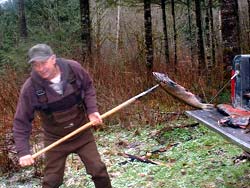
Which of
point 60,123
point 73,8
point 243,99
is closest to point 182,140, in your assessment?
point 243,99

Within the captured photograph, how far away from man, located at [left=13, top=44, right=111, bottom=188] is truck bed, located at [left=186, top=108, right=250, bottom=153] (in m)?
0.99

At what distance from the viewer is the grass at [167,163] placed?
5363mm

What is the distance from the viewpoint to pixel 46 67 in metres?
4.30

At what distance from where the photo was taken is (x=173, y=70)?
9.61 metres

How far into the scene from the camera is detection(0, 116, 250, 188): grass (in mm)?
5363

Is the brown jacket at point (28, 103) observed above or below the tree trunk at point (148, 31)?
below

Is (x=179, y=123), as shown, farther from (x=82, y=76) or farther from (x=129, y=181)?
(x=82, y=76)

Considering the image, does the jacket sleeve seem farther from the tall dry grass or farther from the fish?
the tall dry grass

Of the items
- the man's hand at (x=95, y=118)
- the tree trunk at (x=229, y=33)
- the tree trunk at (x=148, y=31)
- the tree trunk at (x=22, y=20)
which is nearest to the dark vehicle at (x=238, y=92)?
the man's hand at (x=95, y=118)

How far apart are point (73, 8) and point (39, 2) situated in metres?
3.05

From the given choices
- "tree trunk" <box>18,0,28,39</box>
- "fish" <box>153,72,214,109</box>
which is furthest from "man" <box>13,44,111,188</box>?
"tree trunk" <box>18,0,28,39</box>

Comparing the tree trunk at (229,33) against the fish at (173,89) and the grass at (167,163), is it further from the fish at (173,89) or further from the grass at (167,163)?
the fish at (173,89)

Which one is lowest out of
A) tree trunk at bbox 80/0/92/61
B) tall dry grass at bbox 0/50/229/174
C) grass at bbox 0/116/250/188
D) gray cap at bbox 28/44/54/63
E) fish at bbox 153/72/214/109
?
grass at bbox 0/116/250/188

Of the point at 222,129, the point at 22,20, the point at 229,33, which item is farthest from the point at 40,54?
the point at 22,20
